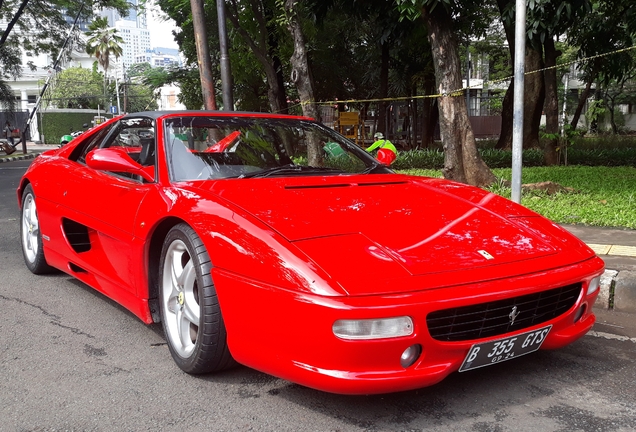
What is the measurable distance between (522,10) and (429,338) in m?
3.35

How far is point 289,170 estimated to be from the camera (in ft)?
11.3

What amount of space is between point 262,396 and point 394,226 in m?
0.93

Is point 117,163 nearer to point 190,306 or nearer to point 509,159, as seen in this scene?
point 190,306

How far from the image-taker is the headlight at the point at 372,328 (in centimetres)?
218

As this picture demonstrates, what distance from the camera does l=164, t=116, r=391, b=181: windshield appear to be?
331cm

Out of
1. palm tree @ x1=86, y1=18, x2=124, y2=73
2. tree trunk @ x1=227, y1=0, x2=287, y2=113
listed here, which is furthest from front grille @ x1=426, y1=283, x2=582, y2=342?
palm tree @ x1=86, y1=18, x2=124, y2=73

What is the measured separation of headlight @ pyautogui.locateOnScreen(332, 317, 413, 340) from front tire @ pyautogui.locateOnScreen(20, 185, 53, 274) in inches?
127

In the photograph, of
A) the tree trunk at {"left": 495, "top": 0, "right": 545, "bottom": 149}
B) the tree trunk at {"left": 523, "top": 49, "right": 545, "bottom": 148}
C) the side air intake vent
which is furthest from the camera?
the tree trunk at {"left": 523, "top": 49, "right": 545, "bottom": 148}

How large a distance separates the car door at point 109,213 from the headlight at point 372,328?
1399 millimetres

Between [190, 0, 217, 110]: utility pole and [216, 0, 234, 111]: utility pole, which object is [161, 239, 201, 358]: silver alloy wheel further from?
[216, 0, 234, 111]: utility pole

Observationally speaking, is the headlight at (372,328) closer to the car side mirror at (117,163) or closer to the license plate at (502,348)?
the license plate at (502,348)

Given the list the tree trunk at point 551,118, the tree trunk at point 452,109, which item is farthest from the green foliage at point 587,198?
the tree trunk at point 551,118

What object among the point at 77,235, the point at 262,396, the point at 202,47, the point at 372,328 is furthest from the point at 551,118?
the point at 372,328

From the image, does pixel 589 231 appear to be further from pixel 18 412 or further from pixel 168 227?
pixel 18 412
